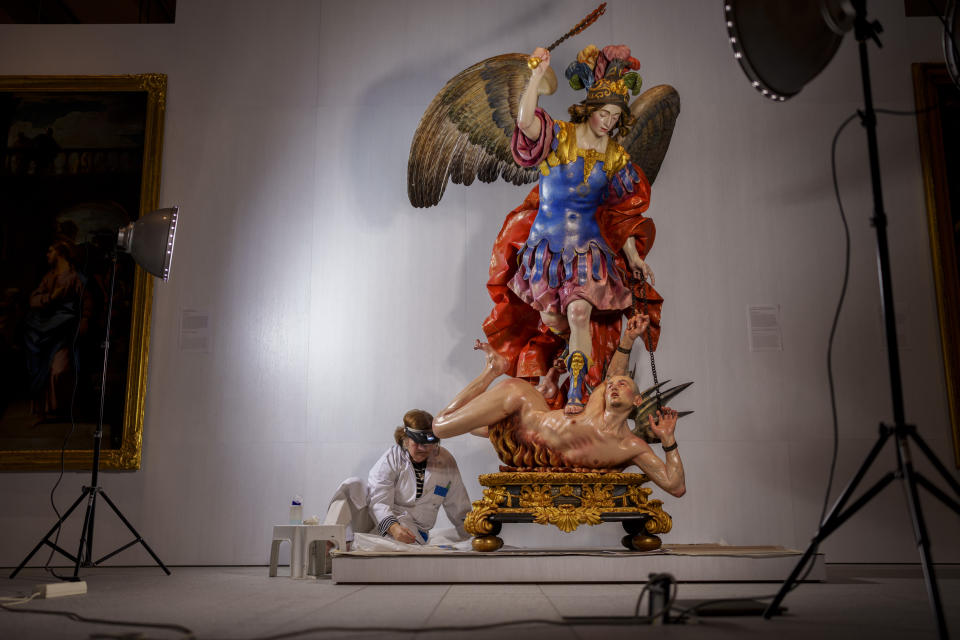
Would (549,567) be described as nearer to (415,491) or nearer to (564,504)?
(564,504)

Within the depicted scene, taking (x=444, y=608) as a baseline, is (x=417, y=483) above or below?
above

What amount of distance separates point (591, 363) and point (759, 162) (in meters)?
2.67

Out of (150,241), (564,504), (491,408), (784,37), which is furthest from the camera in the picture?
(150,241)

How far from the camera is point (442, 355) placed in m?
5.80

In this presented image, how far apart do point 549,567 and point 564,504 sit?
39 centimetres

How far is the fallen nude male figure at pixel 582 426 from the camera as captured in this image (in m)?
3.98

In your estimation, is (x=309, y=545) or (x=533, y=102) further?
(x=309, y=545)

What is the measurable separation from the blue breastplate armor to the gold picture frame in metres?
2.80

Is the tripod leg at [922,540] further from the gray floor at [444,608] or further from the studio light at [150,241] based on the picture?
the studio light at [150,241]

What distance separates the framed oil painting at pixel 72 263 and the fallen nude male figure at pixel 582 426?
2873mm

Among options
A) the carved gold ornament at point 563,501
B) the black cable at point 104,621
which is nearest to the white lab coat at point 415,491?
the carved gold ornament at point 563,501

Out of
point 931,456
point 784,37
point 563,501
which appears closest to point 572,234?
point 563,501

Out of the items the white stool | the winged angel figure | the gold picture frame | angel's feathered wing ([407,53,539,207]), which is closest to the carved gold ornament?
the winged angel figure

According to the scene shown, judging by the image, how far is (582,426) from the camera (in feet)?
13.1
